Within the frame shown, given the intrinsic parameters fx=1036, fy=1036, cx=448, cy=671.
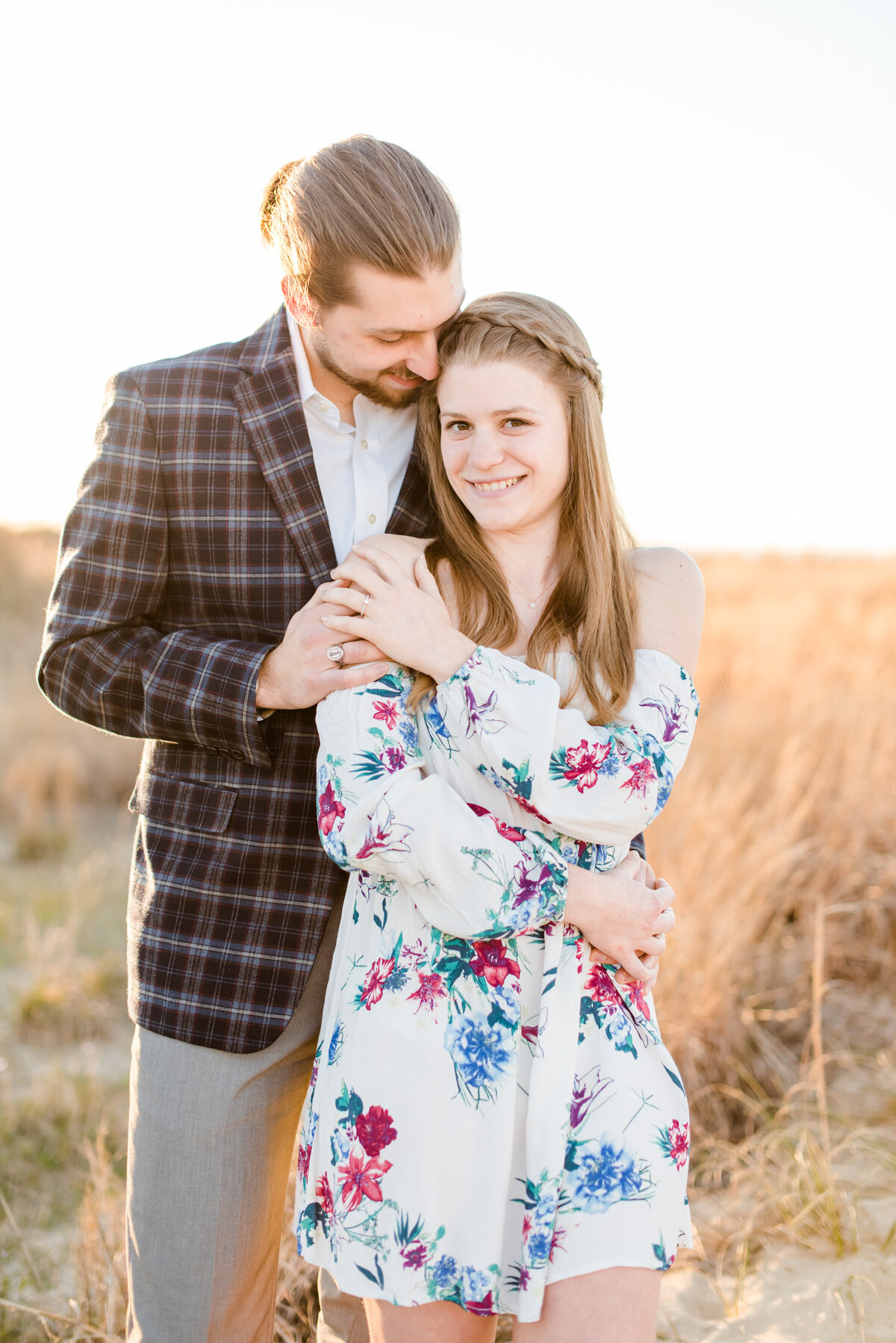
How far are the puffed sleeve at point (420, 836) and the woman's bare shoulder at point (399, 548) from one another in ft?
0.95

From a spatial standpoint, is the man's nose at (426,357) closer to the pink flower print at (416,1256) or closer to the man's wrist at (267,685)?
the man's wrist at (267,685)

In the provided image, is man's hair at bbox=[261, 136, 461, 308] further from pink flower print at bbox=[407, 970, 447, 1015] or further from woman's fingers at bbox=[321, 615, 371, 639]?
pink flower print at bbox=[407, 970, 447, 1015]

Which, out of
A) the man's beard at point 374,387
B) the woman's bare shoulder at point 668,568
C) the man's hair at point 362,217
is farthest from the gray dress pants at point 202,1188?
the man's hair at point 362,217

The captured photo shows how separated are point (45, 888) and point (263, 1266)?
4.40 meters

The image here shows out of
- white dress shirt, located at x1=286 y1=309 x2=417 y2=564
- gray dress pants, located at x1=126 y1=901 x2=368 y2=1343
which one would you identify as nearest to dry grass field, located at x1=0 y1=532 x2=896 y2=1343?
gray dress pants, located at x1=126 y1=901 x2=368 y2=1343

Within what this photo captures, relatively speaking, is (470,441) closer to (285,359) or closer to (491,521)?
(491,521)

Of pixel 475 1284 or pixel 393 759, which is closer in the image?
pixel 475 1284

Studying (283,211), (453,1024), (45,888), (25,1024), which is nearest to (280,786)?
(453,1024)

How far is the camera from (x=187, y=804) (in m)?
2.08

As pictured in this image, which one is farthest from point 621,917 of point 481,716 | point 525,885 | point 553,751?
point 481,716

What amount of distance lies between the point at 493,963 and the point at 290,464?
3.45ft

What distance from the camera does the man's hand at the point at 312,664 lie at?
1824 millimetres

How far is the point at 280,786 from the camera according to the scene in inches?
80.8

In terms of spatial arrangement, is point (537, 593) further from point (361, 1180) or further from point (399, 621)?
point (361, 1180)
